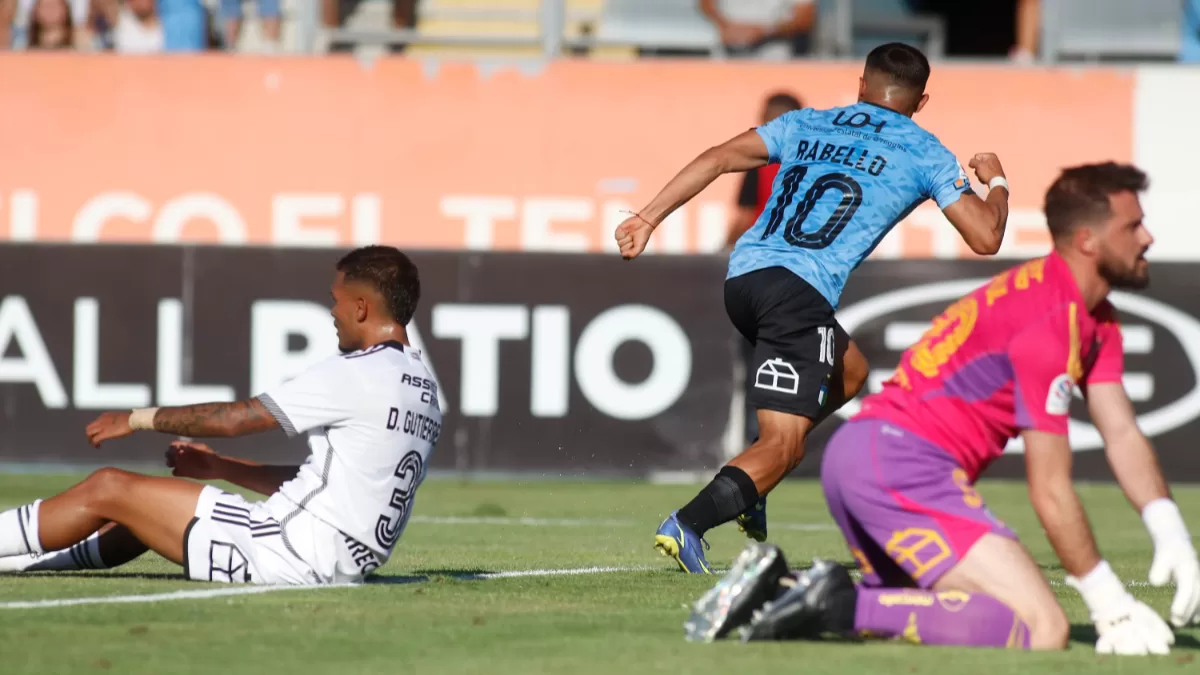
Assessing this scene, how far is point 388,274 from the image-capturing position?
6.58 meters

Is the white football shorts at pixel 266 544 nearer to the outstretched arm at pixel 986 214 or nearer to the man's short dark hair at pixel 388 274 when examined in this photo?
the man's short dark hair at pixel 388 274

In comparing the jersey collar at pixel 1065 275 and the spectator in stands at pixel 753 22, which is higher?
the spectator in stands at pixel 753 22

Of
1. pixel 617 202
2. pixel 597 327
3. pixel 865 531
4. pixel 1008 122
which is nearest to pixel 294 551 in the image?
pixel 865 531

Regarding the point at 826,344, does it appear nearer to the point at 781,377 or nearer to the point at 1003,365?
the point at 781,377

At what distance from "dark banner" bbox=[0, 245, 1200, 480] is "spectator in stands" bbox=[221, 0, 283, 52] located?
339 centimetres

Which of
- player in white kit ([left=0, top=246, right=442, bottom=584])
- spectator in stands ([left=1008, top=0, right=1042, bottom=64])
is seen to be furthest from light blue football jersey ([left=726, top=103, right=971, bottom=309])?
spectator in stands ([left=1008, top=0, right=1042, bottom=64])

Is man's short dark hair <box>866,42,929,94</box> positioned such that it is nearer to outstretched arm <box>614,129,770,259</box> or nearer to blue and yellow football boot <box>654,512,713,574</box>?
outstretched arm <box>614,129,770,259</box>

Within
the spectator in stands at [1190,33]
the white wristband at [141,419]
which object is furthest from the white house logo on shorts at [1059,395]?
the spectator in stands at [1190,33]

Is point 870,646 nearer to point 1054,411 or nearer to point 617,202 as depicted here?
point 1054,411

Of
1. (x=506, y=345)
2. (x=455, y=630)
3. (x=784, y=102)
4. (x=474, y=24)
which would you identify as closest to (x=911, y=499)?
(x=455, y=630)

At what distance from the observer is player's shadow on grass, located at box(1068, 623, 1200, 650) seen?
5.90 m

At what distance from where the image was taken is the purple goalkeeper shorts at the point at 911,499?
565cm

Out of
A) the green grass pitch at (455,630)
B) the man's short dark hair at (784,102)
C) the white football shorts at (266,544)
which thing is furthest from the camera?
the man's short dark hair at (784,102)

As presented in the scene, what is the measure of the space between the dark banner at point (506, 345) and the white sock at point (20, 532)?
7492mm
